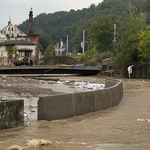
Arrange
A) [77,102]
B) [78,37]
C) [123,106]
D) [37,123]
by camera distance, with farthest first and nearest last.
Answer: [78,37], [123,106], [77,102], [37,123]

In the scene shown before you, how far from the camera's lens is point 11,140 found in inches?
491

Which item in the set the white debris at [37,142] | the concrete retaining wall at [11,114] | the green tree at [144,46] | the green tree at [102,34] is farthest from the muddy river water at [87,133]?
the green tree at [102,34]

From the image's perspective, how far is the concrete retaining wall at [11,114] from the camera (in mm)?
14593

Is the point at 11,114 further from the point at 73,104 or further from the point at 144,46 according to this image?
the point at 144,46

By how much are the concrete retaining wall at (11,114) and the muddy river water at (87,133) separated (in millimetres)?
279

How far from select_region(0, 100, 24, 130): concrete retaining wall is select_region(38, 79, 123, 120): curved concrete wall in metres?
1.17

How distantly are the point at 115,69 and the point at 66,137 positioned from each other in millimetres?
61269

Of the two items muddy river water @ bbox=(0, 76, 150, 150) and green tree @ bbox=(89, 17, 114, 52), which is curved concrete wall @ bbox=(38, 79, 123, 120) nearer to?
muddy river water @ bbox=(0, 76, 150, 150)

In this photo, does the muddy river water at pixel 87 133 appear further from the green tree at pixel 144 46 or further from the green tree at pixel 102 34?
the green tree at pixel 102 34

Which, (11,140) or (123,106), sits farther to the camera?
(123,106)

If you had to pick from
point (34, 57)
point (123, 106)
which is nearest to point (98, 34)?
point (34, 57)

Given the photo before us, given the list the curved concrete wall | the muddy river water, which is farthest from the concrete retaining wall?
the curved concrete wall

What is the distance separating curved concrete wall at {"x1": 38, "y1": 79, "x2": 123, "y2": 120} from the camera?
1661 cm

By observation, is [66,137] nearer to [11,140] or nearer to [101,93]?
[11,140]
